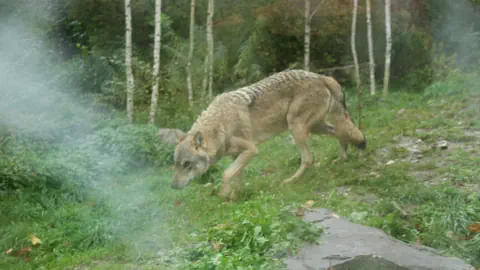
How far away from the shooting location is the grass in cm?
573

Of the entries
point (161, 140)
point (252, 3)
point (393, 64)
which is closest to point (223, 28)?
point (252, 3)

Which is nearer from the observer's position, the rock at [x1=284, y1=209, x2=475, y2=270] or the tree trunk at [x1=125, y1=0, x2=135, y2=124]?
the rock at [x1=284, y1=209, x2=475, y2=270]

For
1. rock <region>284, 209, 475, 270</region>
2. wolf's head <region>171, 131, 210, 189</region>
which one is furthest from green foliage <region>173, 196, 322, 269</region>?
wolf's head <region>171, 131, 210, 189</region>

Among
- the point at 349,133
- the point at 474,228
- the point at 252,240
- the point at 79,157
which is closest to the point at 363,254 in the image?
the point at 252,240

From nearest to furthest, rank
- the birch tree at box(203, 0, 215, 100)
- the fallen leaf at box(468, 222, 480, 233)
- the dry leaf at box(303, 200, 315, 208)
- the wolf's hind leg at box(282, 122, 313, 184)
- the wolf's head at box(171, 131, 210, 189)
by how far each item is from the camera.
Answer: the fallen leaf at box(468, 222, 480, 233), the dry leaf at box(303, 200, 315, 208), the wolf's head at box(171, 131, 210, 189), the wolf's hind leg at box(282, 122, 313, 184), the birch tree at box(203, 0, 215, 100)

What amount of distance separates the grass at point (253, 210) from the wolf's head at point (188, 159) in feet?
1.35

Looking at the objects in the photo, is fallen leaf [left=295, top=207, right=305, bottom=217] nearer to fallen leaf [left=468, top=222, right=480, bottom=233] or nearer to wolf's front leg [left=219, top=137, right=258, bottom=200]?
fallen leaf [left=468, top=222, right=480, bottom=233]

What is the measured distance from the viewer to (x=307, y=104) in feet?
31.2

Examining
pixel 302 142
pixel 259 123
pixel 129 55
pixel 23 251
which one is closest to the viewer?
pixel 23 251

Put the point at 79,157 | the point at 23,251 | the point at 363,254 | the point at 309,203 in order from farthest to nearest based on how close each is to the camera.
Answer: the point at 79,157, the point at 309,203, the point at 23,251, the point at 363,254

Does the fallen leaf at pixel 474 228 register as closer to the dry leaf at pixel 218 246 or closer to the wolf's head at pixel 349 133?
the dry leaf at pixel 218 246

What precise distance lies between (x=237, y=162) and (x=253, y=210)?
7.98 feet

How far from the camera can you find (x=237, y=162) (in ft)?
28.5

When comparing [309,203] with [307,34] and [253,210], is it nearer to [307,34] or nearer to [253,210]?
[253,210]
